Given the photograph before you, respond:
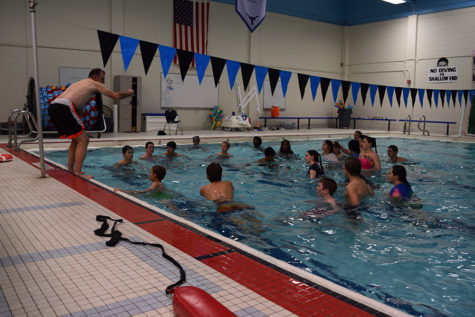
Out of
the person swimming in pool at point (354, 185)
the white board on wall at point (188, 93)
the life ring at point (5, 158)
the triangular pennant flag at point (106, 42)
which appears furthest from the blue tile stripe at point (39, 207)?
→ the white board on wall at point (188, 93)

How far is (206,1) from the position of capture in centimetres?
1627

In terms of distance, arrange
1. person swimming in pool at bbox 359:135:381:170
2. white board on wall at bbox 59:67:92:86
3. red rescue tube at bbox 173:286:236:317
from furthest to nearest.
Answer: white board on wall at bbox 59:67:92:86
person swimming in pool at bbox 359:135:381:170
red rescue tube at bbox 173:286:236:317

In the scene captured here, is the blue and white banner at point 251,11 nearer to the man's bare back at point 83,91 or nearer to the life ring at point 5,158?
the man's bare back at point 83,91

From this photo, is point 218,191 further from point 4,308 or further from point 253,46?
point 253,46

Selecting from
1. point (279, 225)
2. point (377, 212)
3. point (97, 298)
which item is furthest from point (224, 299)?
point (377, 212)

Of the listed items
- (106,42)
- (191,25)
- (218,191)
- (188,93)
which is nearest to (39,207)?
(218,191)

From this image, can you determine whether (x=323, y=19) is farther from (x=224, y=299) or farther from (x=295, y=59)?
(x=224, y=299)

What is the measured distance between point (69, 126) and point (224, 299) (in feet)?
13.8

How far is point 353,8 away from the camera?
20.7m

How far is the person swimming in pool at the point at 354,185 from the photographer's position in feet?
16.4

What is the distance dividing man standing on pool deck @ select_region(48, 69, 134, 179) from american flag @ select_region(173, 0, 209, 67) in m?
10.3

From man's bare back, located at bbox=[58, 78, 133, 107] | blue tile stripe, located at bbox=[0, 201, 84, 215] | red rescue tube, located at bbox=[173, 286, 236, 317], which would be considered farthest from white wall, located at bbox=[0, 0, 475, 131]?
red rescue tube, located at bbox=[173, 286, 236, 317]

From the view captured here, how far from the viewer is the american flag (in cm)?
1563

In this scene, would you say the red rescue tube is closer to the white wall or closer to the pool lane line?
the pool lane line
